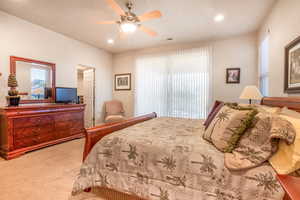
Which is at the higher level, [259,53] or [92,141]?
[259,53]

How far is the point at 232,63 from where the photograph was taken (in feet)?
12.7

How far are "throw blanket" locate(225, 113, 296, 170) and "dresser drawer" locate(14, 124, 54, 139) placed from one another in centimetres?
329

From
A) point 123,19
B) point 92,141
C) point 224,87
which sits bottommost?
point 92,141

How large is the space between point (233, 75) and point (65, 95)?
4256 mm

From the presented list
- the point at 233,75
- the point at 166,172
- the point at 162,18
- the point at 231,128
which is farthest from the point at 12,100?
the point at 233,75

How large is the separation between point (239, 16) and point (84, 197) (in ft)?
12.5

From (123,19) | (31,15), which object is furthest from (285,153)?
(31,15)

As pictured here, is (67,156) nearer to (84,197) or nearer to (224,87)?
(84,197)

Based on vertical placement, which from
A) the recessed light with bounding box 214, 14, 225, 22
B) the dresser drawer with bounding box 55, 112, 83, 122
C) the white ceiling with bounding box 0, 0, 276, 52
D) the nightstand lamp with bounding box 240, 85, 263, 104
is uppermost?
the white ceiling with bounding box 0, 0, 276, 52

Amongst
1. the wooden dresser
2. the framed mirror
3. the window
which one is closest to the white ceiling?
the window

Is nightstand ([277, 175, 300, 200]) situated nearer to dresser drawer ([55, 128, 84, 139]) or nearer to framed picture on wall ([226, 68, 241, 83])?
framed picture on wall ([226, 68, 241, 83])

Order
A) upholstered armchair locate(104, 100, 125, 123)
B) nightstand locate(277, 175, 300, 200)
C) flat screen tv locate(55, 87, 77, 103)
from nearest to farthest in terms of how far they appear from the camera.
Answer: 1. nightstand locate(277, 175, 300, 200)
2. flat screen tv locate(55, 87, 77, 103)
3. upholstered armchair locate(104, 100, 125, 123)

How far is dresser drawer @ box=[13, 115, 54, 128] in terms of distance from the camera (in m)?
2.64

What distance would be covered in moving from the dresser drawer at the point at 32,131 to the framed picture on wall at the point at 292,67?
163 inches
